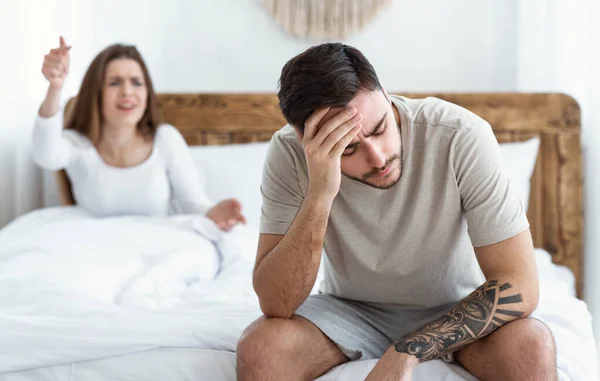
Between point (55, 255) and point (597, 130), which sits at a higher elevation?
point (597, 130)

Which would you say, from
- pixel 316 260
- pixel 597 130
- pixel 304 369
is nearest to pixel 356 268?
pixel 316 260

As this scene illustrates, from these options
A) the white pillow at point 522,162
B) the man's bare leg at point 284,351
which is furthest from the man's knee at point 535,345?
the white pillow at point 522,162

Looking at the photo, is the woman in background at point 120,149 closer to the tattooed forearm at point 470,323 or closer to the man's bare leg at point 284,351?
the man's bare leg at point 284,351

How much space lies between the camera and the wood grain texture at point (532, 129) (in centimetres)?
255

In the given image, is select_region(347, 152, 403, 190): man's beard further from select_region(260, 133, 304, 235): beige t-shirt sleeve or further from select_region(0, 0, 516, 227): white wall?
select_region(0, 0, 516, 227): white wall

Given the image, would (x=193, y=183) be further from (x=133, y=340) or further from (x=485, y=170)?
(x=485, y=170)

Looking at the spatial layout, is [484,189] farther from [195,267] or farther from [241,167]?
[241,167]

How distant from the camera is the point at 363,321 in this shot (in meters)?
1.49

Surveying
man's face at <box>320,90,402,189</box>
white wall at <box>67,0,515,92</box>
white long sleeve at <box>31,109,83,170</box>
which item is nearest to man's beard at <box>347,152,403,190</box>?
man's face at <box>320,90,402,189</box>

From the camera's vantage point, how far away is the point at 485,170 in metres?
1.33

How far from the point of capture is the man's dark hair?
4.15 feet

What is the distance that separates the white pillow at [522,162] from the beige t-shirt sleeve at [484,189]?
1108 millimetres

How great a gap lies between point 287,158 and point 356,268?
0.86 ft

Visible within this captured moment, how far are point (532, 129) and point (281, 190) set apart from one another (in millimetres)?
1476
